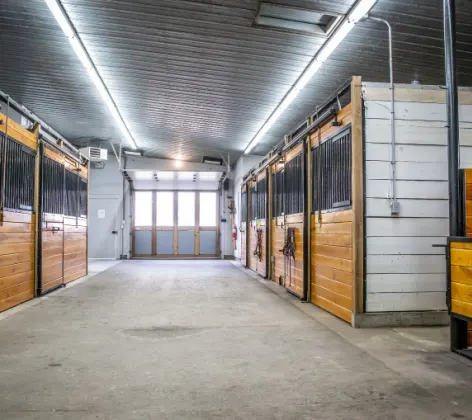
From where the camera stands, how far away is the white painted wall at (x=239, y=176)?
1391 centimetres

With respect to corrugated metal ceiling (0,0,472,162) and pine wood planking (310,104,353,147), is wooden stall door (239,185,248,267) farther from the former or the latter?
pine wood planking (310,104,353,147)

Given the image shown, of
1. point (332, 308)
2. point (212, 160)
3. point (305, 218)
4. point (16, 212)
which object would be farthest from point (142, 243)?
point (332, 308)

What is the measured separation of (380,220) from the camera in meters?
4.30

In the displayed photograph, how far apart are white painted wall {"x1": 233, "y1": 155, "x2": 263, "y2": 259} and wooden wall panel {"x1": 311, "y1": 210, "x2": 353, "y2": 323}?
26.2ft

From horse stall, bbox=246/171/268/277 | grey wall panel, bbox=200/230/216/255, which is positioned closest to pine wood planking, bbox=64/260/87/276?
horse stall, bbox=246/171/268/277

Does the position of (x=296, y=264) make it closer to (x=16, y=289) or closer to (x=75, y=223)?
(x=16, y=289)

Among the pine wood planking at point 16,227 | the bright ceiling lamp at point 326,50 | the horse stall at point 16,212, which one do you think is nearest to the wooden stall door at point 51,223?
the horse stall at point 16,212

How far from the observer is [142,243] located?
53.0 ft

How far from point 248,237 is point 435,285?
7417 mm

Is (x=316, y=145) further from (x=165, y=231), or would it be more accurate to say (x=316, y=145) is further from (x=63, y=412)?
(x=165, y=231)

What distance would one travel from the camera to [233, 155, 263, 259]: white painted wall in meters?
13.9

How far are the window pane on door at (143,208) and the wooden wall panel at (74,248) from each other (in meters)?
6.63

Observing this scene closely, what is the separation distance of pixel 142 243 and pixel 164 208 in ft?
5.06

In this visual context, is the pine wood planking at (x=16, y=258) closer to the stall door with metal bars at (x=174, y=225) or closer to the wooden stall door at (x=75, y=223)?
the wooden stall door at (x=75, y=223)
